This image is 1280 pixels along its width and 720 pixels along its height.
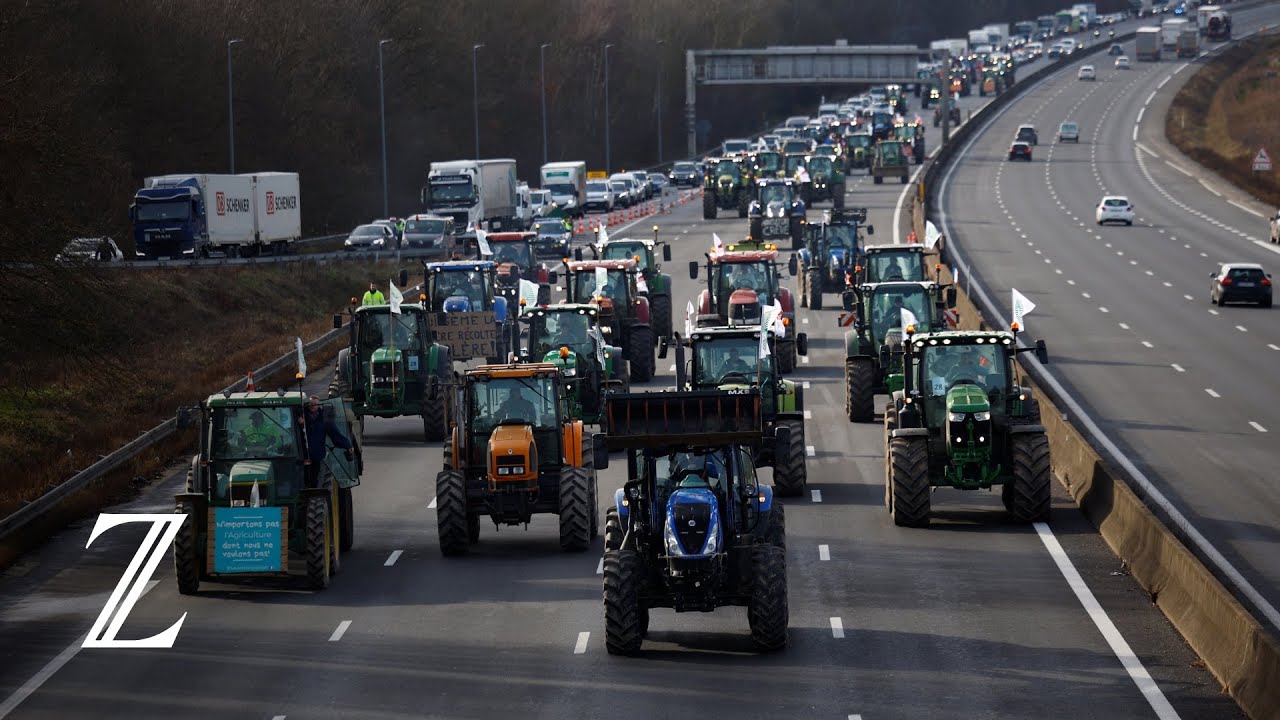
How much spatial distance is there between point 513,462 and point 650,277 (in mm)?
24285

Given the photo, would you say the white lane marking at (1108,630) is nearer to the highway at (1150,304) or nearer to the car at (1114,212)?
the highway at (1150,304)

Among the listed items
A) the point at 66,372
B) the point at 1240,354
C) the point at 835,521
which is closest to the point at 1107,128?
the point at 1240,354

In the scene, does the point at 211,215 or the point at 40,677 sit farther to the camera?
the point at 211,215

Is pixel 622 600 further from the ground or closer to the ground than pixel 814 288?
closer to the ground

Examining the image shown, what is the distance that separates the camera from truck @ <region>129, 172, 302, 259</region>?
6838 cm

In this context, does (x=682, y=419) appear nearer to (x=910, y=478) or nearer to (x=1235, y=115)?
(x=910, y=478)

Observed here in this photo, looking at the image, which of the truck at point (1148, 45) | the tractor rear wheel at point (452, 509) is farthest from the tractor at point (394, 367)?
the truck at point (1148, 45)

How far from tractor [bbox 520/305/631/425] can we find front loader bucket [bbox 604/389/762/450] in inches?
566

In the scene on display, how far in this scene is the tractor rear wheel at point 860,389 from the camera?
36.9 m

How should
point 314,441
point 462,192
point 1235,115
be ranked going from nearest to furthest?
1. point 314,441
2. point 462,192
3. point 1235,115

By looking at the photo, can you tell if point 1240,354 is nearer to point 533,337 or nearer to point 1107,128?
point 533,337

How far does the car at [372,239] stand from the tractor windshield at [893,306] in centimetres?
3984

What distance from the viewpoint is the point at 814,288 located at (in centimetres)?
5778

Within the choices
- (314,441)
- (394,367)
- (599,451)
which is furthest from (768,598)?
(394,367)
